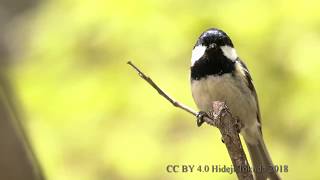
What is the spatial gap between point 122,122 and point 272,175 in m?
0.83

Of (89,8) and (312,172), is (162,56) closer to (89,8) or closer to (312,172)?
(89,8)

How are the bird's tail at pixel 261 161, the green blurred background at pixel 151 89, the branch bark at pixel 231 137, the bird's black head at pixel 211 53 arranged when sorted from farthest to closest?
the green blurred background at pixel 151 89 < the bird's tail at pixel 261 161 < the bird's black head at pixel 211 53 < the branch bark at pixel 231 137

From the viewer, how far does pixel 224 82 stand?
6.29ft

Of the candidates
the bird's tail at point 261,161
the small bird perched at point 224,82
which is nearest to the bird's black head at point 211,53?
the small bird perched at point 224,82

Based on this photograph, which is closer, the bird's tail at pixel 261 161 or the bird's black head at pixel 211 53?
the bird's black head at pixel 211 53

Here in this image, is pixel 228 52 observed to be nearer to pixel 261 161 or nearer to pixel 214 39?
pixel 214 39

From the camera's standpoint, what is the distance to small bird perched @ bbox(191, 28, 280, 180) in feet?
6.08

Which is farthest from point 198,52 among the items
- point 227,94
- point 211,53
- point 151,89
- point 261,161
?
point 151,89

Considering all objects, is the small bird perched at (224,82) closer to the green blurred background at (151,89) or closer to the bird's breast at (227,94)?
the bird's breast at (227,94)

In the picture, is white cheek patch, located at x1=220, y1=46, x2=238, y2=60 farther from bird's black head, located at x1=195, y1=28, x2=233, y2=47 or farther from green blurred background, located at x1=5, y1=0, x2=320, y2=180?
green blurred background, located at x1=5, y1=0, x2=320, y2=180

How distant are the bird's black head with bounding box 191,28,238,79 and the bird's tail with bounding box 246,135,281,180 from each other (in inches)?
16.1

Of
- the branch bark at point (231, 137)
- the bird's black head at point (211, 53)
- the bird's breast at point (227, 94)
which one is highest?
the bird's black head at point (211, 53)

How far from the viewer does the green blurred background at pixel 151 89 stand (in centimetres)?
229

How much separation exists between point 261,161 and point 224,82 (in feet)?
1.35
